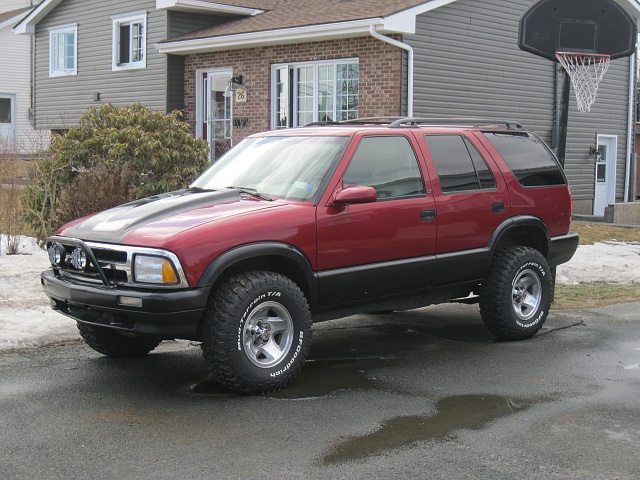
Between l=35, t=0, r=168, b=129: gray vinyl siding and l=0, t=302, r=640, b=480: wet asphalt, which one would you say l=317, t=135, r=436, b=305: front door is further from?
l=35, t=0, r=168, b=129: gray vinyl siding

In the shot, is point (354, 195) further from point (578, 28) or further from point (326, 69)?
point (326, 69)

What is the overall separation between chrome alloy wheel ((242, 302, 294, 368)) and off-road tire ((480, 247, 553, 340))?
2278mm

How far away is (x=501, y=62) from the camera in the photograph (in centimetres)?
1917

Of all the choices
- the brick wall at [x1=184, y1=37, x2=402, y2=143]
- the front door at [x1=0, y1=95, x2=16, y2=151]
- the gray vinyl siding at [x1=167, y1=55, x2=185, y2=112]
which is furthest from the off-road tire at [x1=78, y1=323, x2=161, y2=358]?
the front door at [x1=0, y1=95, x2=16, y2=151]

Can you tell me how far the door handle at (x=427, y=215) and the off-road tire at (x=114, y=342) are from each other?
2290 mm

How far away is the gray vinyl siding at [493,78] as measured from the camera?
1742 cm

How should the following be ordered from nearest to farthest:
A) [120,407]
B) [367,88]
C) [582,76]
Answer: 1. [120,407]
2. [582,76]
3. [367,88]

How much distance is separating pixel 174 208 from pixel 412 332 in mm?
2953

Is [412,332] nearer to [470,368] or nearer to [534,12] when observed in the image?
[470,368]

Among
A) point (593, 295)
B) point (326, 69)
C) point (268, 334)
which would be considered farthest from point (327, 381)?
point (326, 69)

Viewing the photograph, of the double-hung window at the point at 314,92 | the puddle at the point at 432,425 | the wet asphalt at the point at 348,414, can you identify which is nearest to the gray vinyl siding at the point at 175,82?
the double-hung window at the point at 314,92

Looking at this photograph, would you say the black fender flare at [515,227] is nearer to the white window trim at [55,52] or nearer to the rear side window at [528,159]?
the rear side window at [528,159]

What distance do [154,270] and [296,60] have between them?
13.3 m

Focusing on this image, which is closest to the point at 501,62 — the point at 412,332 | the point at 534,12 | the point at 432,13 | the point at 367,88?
the point at 432,13
